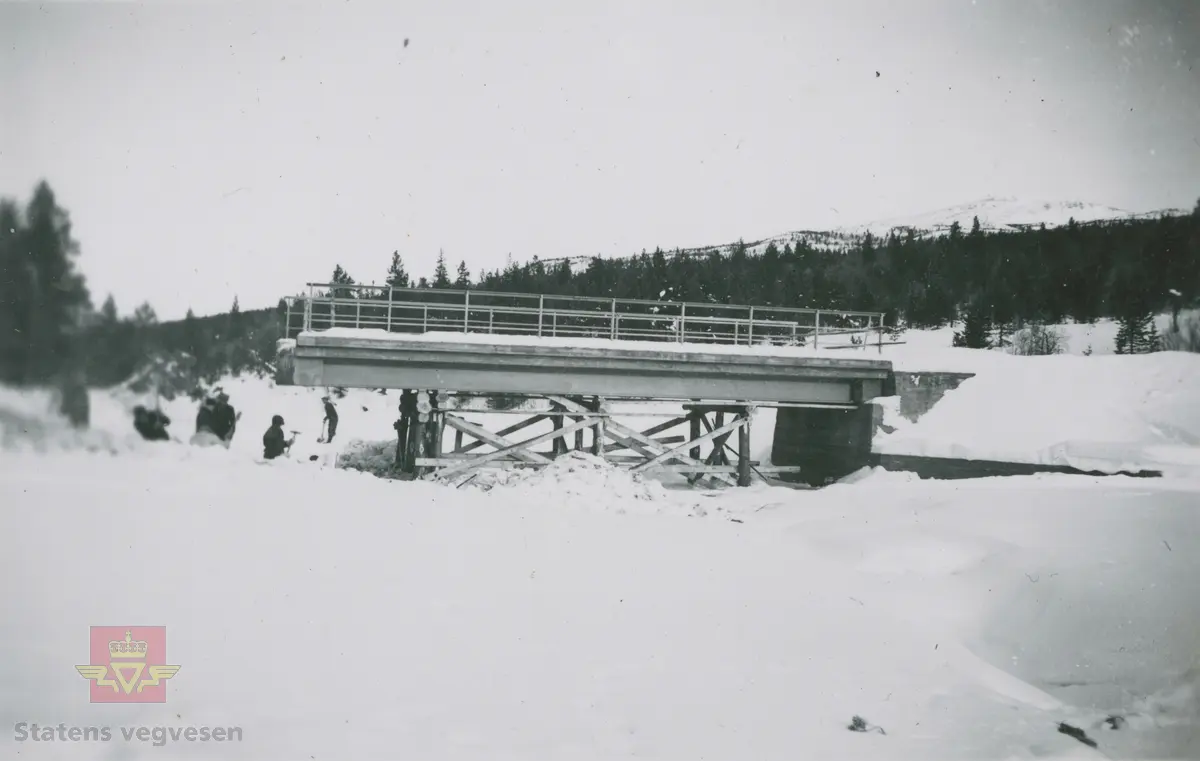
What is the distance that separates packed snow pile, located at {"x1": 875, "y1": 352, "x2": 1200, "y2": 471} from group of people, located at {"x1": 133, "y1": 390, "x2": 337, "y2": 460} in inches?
434

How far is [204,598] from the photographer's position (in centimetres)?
478

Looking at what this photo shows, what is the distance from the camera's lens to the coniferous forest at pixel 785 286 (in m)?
5.44

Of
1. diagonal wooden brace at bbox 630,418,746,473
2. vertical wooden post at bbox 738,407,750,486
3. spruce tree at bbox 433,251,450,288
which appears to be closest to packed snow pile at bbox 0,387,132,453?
diagonal wooden brace at bbox 630,418,746,473

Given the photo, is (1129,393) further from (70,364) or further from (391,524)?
(70,364)

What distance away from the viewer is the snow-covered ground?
3834 millimetres

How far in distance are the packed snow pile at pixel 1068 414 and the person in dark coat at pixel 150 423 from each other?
39.2ft

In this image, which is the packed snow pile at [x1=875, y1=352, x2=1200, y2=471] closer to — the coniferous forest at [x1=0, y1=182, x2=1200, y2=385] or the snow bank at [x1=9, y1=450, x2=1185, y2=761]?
the coniferous forest at [x1=0, y1=182, x2=1200, y2=385]

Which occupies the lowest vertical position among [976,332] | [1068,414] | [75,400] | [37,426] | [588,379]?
[1068,414]

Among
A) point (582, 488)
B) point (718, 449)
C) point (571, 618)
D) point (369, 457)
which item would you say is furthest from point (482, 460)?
point (571, 618)

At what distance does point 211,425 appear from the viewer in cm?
962

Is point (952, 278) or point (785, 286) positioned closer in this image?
point (952, 278)

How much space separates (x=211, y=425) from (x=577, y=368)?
659 cm

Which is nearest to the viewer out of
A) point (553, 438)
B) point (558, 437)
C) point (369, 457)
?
point (553, 438)

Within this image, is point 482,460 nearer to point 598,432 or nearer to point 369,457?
point 598,432
